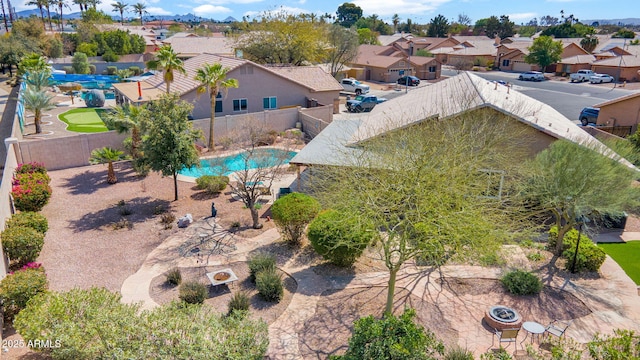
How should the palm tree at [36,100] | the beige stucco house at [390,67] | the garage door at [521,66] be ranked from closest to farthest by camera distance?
the palm tree at [36,100]
the beige stucco house at [390,67]
the garage door at [521,66]

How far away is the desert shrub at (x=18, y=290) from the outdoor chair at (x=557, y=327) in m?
14.7

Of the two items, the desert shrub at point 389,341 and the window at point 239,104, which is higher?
the window at point 239,104

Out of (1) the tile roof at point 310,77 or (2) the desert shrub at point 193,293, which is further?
(1) the tile roof at point 310,77

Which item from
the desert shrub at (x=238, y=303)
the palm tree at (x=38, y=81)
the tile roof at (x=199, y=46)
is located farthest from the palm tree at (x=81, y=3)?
the desert shrub at (x=238, y=303)

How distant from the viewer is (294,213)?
16844 millimetres

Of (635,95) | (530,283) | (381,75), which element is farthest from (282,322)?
(381,75)

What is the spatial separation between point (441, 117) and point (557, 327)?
34.3 feet

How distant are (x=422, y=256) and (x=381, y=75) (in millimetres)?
56982

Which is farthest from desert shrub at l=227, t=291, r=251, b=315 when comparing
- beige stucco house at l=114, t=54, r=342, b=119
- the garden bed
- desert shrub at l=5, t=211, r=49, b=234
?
beige stucco house at l=114, t=54, r=342, b=119

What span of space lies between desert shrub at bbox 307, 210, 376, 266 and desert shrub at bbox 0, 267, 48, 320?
Answer: 864 centimetres

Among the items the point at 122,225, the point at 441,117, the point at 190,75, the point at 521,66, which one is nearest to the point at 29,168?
the point at 122,225

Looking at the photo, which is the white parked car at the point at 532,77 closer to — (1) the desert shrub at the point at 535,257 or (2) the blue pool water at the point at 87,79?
(1) the desert shrub at the point at 535,257

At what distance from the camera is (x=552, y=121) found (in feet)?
73.3

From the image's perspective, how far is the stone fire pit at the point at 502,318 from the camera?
40.9 ft
